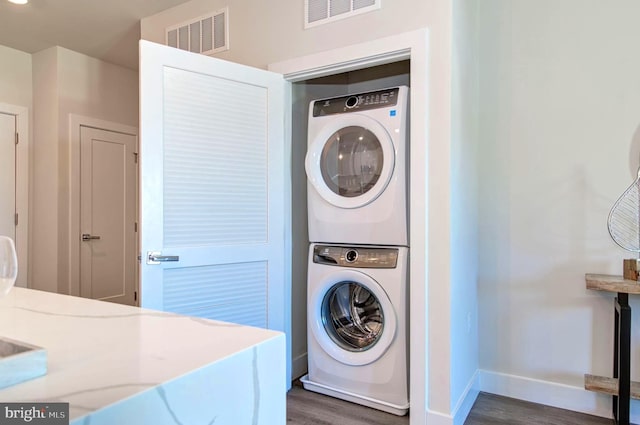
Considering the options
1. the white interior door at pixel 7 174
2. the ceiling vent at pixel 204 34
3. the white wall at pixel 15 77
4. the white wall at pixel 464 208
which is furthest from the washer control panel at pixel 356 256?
the white wall at pixel 15 77

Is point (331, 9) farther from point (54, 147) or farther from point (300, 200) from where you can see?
point (54, 147)

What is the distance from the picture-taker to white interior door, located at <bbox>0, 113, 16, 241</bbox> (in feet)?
12.4

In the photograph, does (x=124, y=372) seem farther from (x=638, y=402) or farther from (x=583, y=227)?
(x=638, y=402)

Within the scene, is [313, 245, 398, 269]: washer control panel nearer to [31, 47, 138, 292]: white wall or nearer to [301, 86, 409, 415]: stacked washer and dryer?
[301, 86, 409, 415]: stacked washer and dryer

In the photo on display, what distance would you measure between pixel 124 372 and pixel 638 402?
2.66m

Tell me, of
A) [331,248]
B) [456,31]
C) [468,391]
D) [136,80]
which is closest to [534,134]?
[456,31]

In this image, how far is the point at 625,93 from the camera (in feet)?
7.48

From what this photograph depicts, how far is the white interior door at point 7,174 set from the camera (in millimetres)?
3766

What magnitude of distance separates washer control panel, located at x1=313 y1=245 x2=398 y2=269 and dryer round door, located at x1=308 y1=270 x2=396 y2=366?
63 mm

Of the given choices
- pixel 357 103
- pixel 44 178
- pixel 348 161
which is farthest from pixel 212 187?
pixel 44 178

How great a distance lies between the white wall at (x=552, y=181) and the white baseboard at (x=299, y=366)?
1175mm

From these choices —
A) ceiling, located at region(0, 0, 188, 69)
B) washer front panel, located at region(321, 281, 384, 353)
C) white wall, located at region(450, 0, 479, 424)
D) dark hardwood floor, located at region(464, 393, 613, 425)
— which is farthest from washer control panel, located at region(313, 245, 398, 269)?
ceiling, located at region(0, 0, 188, 69)

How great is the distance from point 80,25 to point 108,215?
1.74m

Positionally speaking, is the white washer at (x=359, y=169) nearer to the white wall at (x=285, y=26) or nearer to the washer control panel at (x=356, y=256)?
the washer control panel at (x=356, y=256)
